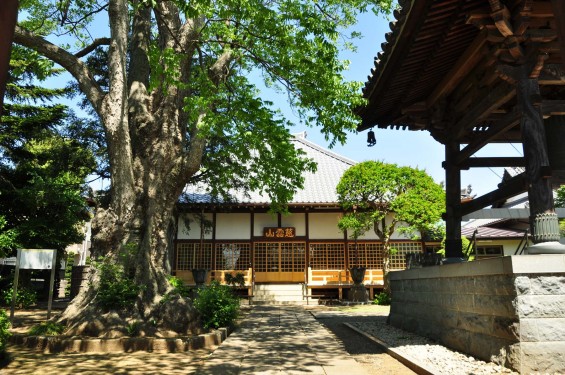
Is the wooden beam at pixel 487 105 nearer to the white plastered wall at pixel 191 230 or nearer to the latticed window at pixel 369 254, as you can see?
the latticed window at pixel 369 254

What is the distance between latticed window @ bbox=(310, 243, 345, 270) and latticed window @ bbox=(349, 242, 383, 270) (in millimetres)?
478

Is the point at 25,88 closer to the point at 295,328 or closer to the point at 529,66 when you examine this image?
the point at 295,328

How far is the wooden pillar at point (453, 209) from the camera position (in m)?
6.94

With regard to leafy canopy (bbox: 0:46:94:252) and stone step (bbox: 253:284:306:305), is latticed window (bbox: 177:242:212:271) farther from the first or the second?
leafy canopy (bbox: 0:46:94:252)

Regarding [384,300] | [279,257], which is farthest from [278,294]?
[384,300]

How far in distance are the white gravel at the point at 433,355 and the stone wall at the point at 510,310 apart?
0.41ft

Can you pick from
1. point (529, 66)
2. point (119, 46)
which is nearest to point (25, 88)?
point (119, 46)

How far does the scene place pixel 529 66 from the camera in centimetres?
488

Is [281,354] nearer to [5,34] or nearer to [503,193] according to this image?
[503,193]

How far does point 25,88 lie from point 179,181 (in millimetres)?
11421

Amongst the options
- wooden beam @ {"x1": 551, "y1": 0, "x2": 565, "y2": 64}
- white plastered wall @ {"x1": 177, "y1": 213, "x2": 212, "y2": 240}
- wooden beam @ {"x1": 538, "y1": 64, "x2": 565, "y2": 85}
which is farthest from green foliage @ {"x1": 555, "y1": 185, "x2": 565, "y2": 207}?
wooden beam @ {"x1": 551, "y1": 0, "x2": 565, "y2": 64}

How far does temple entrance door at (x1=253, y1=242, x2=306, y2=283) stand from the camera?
1967 centimetres

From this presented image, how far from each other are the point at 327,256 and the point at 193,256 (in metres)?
6.46

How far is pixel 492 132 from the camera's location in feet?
18.7
